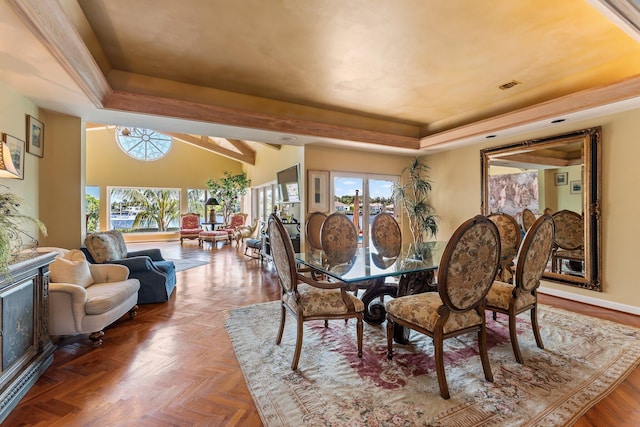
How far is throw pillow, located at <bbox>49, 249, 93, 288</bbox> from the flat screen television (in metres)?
3.47

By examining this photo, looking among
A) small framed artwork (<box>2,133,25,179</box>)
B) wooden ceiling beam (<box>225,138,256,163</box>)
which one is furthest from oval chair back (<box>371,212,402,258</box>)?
wooden ceiling beam (<box>225,138,256,163</box>)

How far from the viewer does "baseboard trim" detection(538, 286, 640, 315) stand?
325 cm

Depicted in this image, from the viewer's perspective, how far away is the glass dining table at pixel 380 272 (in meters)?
2.29

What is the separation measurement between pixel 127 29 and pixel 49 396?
2820mm

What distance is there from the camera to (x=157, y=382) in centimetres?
190

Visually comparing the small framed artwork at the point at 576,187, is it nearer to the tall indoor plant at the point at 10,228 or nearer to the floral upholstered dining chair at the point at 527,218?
the floral upholstered dining chair at the point at 527,218

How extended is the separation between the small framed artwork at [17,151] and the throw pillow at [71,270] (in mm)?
850

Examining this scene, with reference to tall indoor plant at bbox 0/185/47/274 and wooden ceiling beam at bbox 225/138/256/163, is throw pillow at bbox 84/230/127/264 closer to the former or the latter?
tall indoor plant at bbox 0/185/47/274

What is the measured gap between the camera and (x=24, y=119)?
286 centimetres

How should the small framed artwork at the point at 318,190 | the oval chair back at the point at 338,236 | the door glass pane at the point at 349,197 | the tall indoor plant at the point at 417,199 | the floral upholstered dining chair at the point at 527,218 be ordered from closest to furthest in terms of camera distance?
the oval chair back at the point at 338,236 → the floral upholstered dining chair at the point at 527,218 → the small framed artwork at the point at 318,190 → the door glass pane at the point at 349,197 → the tall indoor plant at the point at 417,199

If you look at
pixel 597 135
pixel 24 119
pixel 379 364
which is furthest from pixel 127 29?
pixel 597 135

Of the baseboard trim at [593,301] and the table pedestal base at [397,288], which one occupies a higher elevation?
the table pedestal base at [397,288]

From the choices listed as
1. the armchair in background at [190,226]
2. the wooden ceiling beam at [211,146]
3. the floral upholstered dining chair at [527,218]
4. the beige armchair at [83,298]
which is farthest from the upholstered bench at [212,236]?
the floral upholstered dining chair at [527,218]

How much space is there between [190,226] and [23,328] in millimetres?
7952
